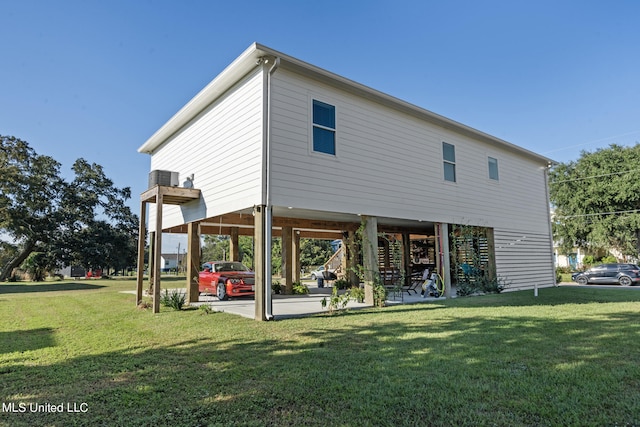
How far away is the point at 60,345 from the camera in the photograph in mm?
5461

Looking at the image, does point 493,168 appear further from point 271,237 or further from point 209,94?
point 209,94

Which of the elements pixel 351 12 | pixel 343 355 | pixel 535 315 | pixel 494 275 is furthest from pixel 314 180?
pixel 494 275

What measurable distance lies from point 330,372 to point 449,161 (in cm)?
982

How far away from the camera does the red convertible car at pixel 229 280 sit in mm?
11547

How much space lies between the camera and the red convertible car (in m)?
11.5

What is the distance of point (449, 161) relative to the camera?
39.6 feet

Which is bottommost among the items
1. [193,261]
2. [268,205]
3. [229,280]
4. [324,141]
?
[229,280]

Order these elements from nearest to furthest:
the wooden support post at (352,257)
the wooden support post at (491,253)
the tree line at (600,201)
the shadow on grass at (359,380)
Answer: the shadow on grass at (359,380)
the wooden support post at (491,253)
the wooden support post at (352,257)
the tree line at (600,201)

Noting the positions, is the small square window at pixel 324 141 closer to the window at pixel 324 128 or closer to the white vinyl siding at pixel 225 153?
the window at pixel 324 128

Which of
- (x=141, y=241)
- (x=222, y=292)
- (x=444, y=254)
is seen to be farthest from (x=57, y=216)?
(x=444, y=254)

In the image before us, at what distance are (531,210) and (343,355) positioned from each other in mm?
13985

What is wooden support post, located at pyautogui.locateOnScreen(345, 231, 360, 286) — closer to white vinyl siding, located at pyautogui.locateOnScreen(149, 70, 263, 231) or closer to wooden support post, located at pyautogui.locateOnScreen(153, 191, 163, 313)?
white vinyl siding, located at pyautogui.locateOnScreen(149, 70, 263, 231)

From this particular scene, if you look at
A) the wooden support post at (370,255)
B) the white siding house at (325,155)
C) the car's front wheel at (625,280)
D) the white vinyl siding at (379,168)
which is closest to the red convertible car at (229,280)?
the white siding house at (325,155)

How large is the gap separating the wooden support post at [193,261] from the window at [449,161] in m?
8.13
